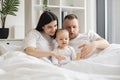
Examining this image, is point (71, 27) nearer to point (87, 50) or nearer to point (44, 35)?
point (44, 35)

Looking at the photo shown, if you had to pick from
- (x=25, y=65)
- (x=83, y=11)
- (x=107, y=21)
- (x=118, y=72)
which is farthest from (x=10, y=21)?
(x=118, y=72)

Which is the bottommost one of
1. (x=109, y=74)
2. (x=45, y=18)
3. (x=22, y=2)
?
(x=109, y=74)

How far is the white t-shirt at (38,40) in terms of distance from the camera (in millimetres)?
1750

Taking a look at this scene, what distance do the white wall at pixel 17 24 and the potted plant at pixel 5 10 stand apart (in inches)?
8.2

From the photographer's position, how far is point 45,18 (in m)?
1.84

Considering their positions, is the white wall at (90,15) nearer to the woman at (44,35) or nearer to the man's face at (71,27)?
the man's face at (71,27)

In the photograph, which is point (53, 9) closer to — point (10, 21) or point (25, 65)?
point (10, 21)

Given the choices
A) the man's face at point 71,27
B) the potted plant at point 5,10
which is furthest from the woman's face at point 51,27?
the potted plant at point 5,10

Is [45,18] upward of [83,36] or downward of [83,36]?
upward

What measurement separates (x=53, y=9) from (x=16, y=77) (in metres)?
2.31

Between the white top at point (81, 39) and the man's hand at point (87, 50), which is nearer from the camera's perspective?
the man's hand at point (87, 50)

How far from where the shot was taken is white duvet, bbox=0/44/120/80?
106cm

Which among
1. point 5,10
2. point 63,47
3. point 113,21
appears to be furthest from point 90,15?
point 63,47

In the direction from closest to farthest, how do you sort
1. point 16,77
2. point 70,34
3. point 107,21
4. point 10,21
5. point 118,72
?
point 16,77 < point 118,72 < point 70,34 < point 10,21 < point 107,21
